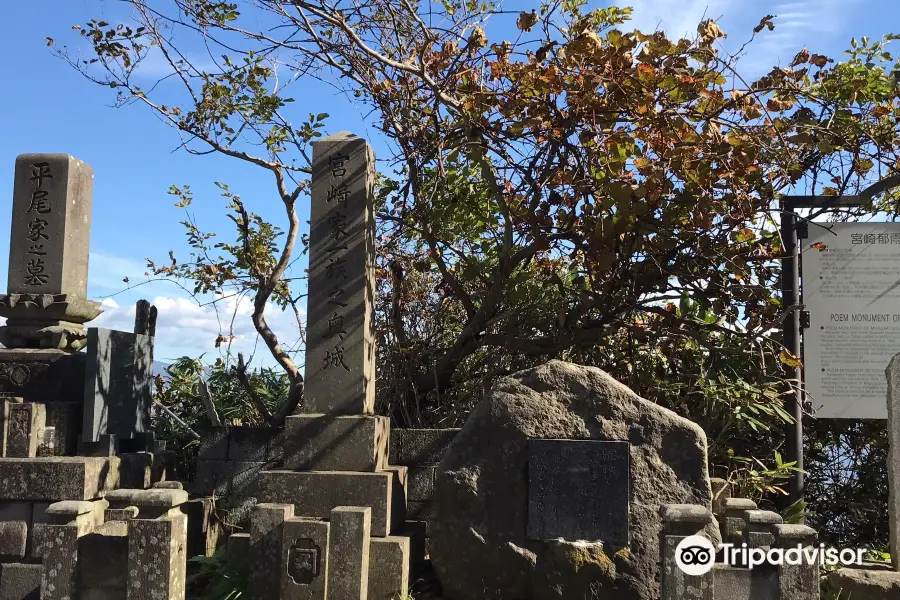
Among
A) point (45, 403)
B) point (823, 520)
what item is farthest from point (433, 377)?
point (823, 520)

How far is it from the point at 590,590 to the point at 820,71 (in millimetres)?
5200

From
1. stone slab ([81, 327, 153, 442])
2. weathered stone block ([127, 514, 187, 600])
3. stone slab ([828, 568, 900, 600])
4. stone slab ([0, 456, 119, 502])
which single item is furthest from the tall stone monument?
stone slab ([828, 568, 900, 600])

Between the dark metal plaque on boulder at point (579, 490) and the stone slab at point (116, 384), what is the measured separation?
3.81 meters

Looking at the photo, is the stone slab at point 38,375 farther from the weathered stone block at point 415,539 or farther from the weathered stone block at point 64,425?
the weathered stone block at point 415,539

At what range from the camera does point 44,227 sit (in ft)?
21.4

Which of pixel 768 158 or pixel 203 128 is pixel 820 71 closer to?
pixel 768 158

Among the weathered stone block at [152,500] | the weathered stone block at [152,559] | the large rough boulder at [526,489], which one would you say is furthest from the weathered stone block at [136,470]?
the large rough boulder at [526,489]

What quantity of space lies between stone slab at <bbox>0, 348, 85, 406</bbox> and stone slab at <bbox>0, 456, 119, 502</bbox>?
2.20 ft

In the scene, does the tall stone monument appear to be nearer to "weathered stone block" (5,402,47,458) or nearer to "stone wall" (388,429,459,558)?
"stone wall" (388,429,459,558)

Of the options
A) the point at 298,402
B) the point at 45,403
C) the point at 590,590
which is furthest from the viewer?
the point at 298,402

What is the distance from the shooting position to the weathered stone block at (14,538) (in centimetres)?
581

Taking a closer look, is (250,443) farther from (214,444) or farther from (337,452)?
(337,452)

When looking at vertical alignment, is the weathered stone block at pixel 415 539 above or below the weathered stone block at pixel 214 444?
below

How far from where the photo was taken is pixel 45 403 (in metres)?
6.32
